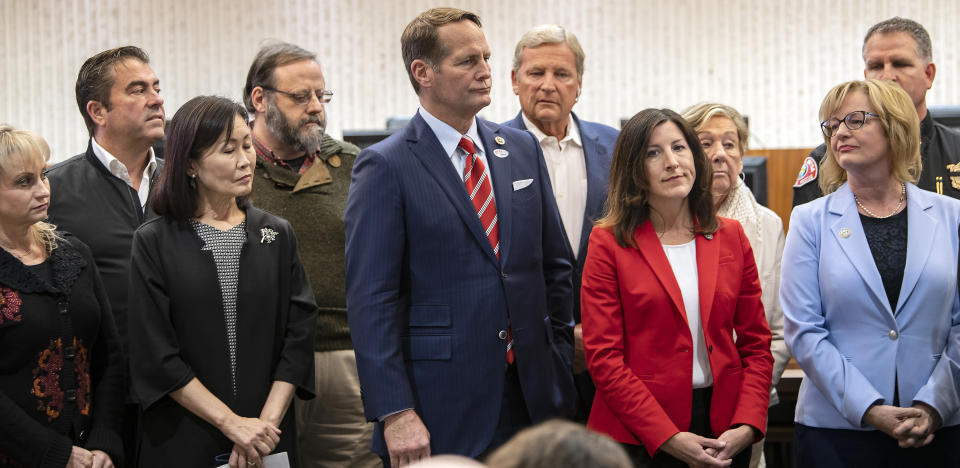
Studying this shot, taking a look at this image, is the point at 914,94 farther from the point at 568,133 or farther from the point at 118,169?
the point at 118,169

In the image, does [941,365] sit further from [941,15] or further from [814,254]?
[941,15]

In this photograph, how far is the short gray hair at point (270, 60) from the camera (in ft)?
10.5

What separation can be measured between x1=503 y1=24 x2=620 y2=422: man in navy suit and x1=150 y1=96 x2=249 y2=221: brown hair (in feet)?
3.45

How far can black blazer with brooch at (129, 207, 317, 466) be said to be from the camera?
2215 mm

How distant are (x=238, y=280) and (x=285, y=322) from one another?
17 cm

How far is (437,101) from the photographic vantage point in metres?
2.36

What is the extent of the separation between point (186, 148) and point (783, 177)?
11.1ft

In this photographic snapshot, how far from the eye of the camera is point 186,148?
2320 millimetres

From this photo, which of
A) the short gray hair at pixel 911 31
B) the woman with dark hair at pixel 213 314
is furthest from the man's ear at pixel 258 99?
the short gray hair at pixel 911 31

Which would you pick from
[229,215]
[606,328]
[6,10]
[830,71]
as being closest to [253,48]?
[6,10]

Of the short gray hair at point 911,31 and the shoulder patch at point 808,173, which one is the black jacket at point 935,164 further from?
the short gray hair at point 911,31

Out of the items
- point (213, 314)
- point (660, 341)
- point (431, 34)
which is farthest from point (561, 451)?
point (431, 34)

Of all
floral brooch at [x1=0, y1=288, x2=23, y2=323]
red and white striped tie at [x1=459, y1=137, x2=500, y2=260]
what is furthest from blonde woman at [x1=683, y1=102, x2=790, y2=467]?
floral brooch at [x1=0, y1=288, x2=23, y2=323]

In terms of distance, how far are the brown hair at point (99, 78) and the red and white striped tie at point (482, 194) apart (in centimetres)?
122
